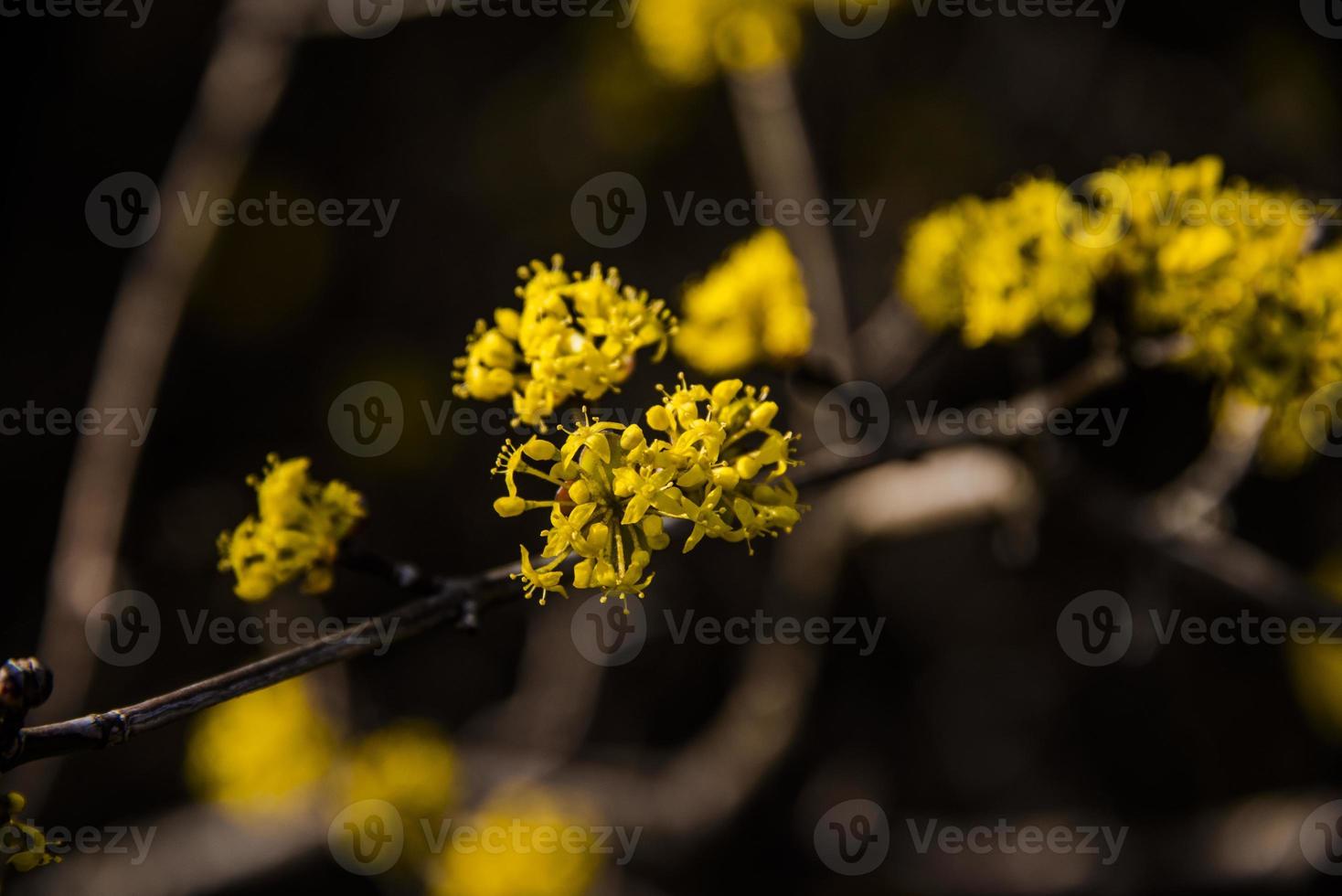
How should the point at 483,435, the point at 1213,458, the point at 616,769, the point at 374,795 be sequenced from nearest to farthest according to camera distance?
the point at 1213,458
the point at 374,795
the point at 616,769
the point at 483,435

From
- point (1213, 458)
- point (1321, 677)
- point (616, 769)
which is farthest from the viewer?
point (616, 769)

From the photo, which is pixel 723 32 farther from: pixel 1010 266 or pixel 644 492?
pixel 644 492

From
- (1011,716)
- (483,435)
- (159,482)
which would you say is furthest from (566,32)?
(1011,716)

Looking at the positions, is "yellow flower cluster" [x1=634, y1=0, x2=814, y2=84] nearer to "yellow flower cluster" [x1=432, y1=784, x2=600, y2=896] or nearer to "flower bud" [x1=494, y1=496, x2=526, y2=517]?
"flower bud" [x1=494, y1=496, x2=526, y2=517]

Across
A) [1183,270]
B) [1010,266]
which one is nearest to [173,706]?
[1010,266]

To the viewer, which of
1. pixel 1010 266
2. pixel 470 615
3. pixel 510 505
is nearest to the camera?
pixel 510 505

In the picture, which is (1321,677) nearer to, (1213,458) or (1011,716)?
(1011,716)
